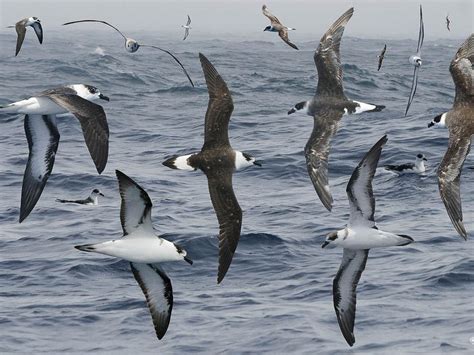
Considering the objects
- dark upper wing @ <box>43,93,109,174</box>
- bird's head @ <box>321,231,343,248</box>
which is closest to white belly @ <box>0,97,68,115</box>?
dark upper wing @ <box>43,93,109,174</box>

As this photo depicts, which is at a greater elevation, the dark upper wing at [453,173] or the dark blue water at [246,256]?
the dark upper wing at [453,173]

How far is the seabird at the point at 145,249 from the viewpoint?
11.4 meters

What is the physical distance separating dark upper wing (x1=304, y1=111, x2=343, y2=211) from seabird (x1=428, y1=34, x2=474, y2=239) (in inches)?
74.9

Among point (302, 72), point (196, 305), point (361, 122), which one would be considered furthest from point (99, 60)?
point (196, 305)

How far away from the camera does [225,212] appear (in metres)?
13.0

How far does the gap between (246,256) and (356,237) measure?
5897 millimetres

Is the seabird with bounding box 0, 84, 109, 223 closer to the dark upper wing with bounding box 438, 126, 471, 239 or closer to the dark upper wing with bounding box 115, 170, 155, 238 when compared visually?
the dark upper wing with bounding box 115, 170, 155, 238

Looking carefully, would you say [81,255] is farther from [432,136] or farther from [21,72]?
[21,72]

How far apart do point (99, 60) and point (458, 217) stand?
151 feet

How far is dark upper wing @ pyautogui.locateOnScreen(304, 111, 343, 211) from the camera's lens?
16125 millimetres

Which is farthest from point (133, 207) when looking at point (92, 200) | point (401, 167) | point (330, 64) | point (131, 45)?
point (131, 45)

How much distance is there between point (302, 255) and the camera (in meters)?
18.2

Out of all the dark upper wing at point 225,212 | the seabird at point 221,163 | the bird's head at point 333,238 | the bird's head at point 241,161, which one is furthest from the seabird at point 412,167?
the bird's head at point 333,238

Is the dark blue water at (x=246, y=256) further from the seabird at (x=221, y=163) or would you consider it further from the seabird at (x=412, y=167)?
the seabird at (x=221, y=163)
